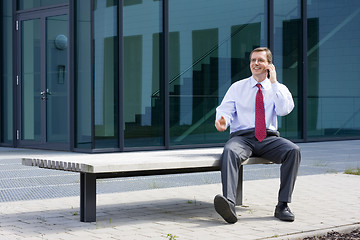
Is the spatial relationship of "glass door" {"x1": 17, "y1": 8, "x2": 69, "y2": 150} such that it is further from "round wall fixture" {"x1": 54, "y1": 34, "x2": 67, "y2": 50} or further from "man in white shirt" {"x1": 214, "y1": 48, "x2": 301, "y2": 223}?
"man in white shirt" {"x1": 214, "y1": 48, "x2": 301, "y2": 223}

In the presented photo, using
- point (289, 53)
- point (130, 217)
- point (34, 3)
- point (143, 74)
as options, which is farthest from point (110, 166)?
point (289, 53)

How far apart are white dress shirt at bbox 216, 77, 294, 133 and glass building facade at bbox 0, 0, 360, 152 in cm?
668

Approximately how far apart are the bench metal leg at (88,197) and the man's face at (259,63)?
5.53 ft

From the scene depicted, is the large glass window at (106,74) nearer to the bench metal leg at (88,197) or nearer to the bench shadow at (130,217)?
the bench shadow at (130,217)

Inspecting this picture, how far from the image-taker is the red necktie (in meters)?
5.89

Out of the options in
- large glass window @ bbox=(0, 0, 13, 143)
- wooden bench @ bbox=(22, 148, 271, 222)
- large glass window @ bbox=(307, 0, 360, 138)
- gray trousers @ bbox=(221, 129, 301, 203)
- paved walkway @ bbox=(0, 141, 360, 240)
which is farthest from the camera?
large glass window @ bbox=(307, 0, 360, 138)

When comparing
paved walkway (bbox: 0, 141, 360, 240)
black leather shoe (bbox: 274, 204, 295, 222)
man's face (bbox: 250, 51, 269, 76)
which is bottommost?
paved walkway (bbox: 0, 141, 360, 240)

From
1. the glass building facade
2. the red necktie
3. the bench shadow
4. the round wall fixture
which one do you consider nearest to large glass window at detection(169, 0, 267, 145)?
the glass building facade

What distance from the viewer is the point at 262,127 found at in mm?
5906

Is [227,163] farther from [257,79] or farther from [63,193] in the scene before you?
[63,193]

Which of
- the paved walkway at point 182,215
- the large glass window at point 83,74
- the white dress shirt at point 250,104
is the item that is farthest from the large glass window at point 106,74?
the white dress shirt at point 250,104

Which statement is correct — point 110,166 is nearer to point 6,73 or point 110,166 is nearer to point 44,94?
point 44,94

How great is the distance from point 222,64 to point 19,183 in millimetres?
6794

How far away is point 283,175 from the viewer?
223 inches
